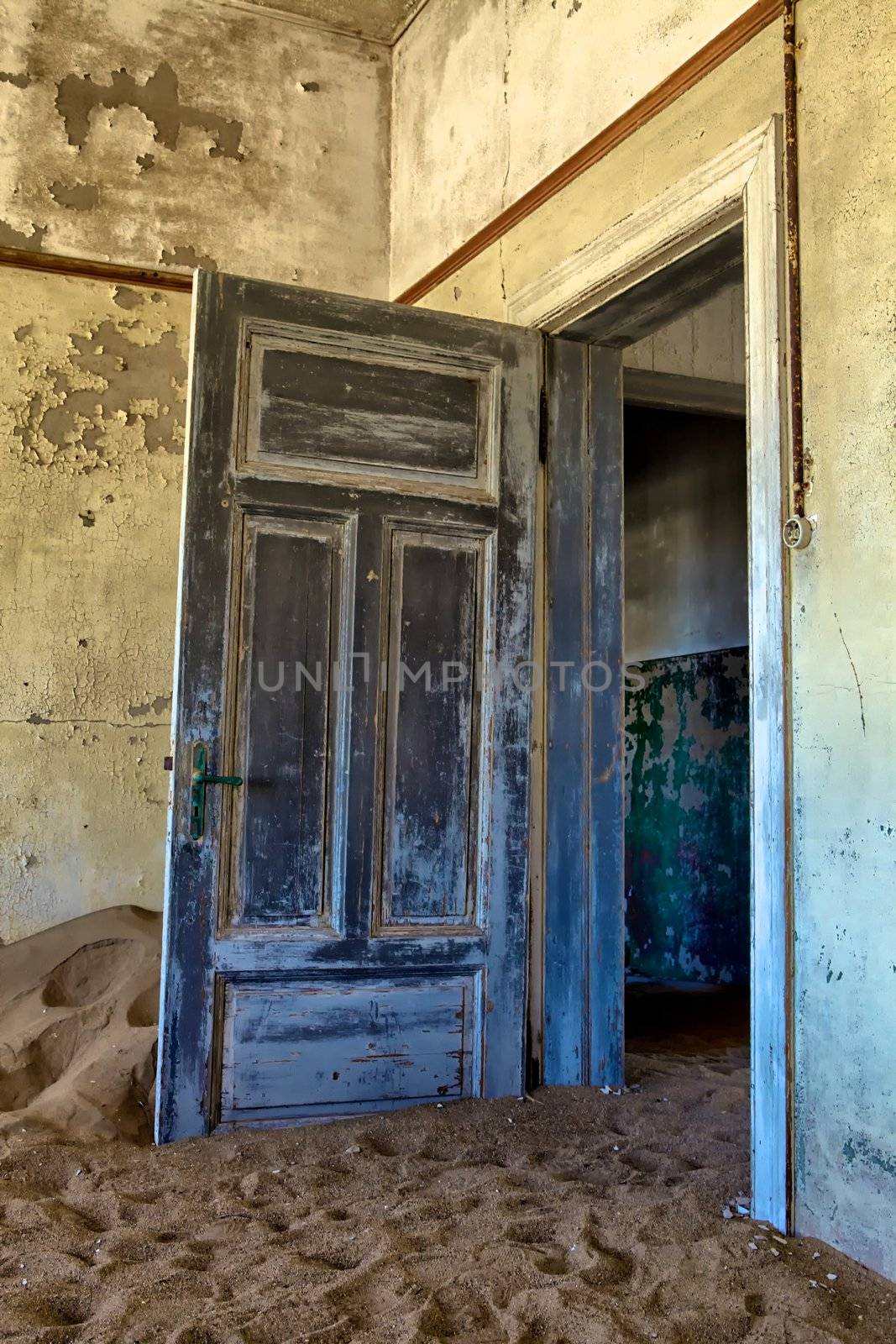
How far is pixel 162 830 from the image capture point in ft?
14.0

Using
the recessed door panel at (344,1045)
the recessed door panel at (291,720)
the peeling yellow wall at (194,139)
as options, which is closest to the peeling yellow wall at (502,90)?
the peeling yellow wall at (194,139)

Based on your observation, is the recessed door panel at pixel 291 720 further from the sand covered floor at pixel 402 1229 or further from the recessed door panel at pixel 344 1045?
the sand covered floor at pixel 402 1229

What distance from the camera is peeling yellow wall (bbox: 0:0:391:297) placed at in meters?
4.26

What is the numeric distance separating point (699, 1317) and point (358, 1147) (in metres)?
1.13

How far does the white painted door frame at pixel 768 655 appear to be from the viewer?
241cm

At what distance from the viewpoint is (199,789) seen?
299 centimetres

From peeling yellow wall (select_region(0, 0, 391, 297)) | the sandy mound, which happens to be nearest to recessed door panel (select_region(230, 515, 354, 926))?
the sandy mound

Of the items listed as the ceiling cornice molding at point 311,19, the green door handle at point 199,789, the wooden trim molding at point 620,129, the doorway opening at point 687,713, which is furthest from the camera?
the doorway opening at point 687,713

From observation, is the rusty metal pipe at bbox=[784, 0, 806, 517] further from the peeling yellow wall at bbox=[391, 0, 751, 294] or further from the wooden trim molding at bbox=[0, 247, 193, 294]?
the wooden trim molding at bbox=[0, 247, 193, 294]

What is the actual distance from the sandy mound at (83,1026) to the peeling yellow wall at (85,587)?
0.65 feet

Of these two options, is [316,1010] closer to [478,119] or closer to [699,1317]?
[699,1317]

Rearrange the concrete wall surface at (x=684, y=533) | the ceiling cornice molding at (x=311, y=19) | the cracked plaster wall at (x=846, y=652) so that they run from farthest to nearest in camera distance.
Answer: the concrete wall surface at (x=684, y=533) → the ceiling cornice molding at (x=311, y=19) → the cracked plaster wall at (x=846, y=652)

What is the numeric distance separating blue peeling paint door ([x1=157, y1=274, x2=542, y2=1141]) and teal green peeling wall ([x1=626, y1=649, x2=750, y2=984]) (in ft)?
9.07

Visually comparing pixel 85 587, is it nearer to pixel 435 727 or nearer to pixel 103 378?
pixel 103 378
